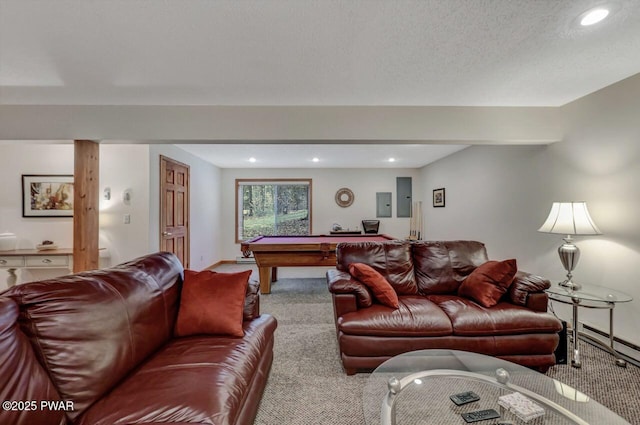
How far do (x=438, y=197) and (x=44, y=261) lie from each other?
21.4 feet

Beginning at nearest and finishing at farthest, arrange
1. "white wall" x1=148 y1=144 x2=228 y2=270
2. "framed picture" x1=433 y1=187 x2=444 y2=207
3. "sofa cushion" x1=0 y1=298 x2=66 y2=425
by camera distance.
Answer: "sofa cushion" x1=0 y1=298 x2=66 y2=425 < "white wall" x1=148 y1=144 x2=228 y2=270 < "framed picture" x1=433 y1=187 x2=444 y2=207

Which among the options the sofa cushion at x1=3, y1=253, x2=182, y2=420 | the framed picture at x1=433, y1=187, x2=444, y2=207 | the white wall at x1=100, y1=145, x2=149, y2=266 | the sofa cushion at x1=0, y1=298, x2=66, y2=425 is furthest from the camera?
the framed picture at x1=433, y1=187, x2=444, y2=207

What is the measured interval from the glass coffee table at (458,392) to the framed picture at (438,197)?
14.3 ft

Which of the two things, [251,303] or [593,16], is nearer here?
[593,16]

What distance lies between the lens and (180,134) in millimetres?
2998

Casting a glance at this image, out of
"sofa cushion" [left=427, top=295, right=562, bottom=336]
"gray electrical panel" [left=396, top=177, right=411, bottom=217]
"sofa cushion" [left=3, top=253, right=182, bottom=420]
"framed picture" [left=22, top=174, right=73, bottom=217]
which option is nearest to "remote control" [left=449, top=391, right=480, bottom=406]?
"sofa cushion" [left=427, top=295, right=562, bottom=336]

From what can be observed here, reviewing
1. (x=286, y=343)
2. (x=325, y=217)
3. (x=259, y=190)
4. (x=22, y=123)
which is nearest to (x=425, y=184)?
(x=325, y=217)

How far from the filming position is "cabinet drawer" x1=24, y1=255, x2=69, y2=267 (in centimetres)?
343

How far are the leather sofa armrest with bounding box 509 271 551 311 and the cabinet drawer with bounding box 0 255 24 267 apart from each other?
215 inches

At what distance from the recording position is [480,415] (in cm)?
128

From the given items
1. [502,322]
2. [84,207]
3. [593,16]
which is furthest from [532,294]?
[84,207]

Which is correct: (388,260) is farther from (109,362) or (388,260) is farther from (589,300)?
(109,362)

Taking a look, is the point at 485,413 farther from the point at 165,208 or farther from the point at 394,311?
the point at 165,208

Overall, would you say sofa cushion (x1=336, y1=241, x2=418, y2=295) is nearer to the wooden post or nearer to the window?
the wooden post
